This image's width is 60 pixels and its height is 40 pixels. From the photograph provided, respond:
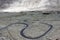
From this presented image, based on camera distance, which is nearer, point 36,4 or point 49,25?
point 49,25

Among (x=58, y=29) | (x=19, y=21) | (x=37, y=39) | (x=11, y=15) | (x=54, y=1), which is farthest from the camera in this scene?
(x=54, y=1)

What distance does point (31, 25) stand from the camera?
2.26 m

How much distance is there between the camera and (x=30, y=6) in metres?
3.01

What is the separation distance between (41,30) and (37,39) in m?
0.25

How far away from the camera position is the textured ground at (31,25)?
1.95 meters

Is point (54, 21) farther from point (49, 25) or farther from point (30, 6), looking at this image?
point (30, 6)

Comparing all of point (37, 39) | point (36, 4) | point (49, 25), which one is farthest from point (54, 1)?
point (37, 39)

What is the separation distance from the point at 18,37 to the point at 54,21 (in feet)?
2.32

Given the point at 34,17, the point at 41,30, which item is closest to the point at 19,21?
the point at 34,17

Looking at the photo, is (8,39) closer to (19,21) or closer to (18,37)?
(18,37)

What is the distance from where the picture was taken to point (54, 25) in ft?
7.18

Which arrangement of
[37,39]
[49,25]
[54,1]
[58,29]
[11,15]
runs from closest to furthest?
1. [37,39]
2. [58,29]
3. [49,25]
4. [11,15]
5. [54,1]

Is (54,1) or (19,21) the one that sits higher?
(54,1)

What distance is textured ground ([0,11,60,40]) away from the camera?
6.39 ft
